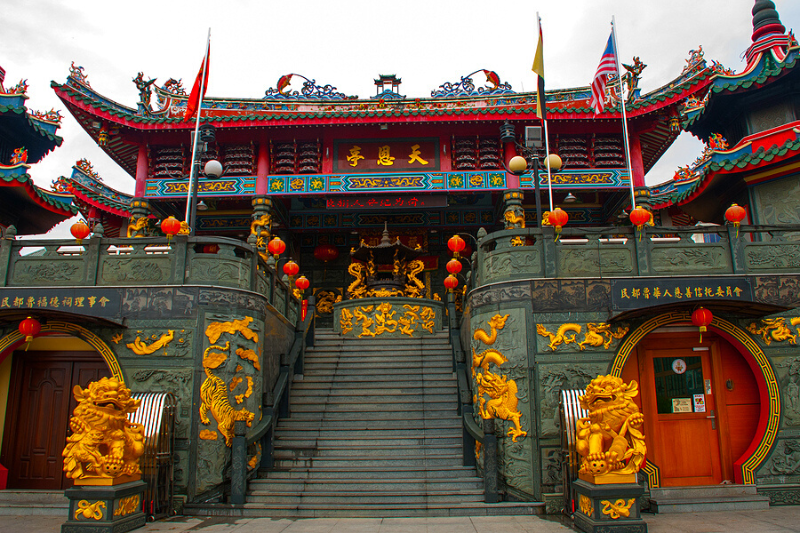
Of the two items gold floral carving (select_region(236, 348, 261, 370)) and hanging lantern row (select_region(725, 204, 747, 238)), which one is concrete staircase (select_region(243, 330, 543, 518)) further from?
hanging lantern row (select_region(725, 204, 747, 238))

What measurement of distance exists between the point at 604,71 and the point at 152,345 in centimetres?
958

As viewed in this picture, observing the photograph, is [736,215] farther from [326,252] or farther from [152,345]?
[326,252]

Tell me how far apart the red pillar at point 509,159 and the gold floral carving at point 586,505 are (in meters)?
8.27

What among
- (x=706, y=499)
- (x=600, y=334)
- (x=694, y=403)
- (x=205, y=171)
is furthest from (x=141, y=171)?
(x=706, y=499)

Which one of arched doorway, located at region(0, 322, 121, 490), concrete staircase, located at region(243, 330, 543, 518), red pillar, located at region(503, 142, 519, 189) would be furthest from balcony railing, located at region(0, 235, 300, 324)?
red pillar, located at region(503, 142, 519, 189)

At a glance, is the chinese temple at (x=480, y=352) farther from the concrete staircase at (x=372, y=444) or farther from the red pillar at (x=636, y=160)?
the red pillar at (x=636, y=160)

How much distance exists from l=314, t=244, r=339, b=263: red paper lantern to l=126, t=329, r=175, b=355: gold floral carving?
852 cm

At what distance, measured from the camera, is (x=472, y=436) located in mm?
8117

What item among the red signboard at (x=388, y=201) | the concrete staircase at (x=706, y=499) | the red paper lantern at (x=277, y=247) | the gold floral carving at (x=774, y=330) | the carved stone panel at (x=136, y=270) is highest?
the red signboard at (x=388, y=201)

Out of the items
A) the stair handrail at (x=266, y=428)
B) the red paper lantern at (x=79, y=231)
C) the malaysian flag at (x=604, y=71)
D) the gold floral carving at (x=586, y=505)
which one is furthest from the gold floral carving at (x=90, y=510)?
the malaysian flag at (x=604, y=71)

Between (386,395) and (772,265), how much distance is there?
260 inches

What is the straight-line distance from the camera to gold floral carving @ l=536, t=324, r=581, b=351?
7.64 meters

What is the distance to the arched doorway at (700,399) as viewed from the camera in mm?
7797

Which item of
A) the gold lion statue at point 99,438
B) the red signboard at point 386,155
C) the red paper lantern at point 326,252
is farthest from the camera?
the red paper lantern at point 326,252
